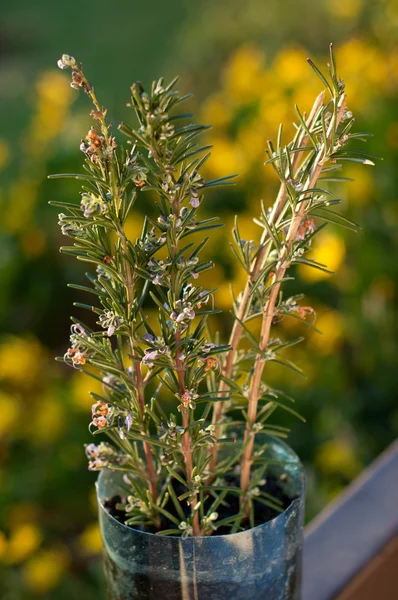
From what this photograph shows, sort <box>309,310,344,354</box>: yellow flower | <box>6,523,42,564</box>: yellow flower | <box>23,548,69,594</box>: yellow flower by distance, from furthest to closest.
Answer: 1. <box>309,310,344,354</box>: yellow flower
2. <box>23,548,69,594</box>: yellow flower
3. <box>6,523,42,564</box>: yellow flower

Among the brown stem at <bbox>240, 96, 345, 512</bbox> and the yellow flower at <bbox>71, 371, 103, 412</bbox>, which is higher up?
the brown stem at <bbox>240, 96, 345, 512</bbox>

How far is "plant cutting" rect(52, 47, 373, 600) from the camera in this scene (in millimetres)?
405

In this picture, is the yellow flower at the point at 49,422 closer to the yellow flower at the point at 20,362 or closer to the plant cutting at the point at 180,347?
the yellow flower at the point at 20,362

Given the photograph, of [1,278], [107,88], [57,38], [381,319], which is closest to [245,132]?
[381,319]

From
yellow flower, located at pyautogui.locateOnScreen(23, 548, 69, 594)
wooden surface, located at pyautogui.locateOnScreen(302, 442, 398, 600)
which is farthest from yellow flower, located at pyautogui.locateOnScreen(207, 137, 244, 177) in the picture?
wooden surface, located at pyautogui.locateOnScreen(302, 442, 398, 600)

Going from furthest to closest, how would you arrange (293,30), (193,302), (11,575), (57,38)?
(57,38) → (293,30) → (11,575) → (193,302)

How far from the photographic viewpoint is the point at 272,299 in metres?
0.46

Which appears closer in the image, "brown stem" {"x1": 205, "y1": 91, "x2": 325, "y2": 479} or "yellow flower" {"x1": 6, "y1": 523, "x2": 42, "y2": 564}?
"brown stem" {"x1": 205, "y1": 91, "x2": 325, "y2": 479}

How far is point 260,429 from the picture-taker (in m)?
0.51

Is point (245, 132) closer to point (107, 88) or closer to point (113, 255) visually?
point (113, 255)

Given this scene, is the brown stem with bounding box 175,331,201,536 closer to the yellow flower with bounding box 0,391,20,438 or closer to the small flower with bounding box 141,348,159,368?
the small flower with bounding box 141,348,159,368

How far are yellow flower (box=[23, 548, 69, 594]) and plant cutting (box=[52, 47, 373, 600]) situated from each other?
783mm

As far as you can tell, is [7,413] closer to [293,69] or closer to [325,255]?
[325,255]

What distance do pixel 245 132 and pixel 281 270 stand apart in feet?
4.11
